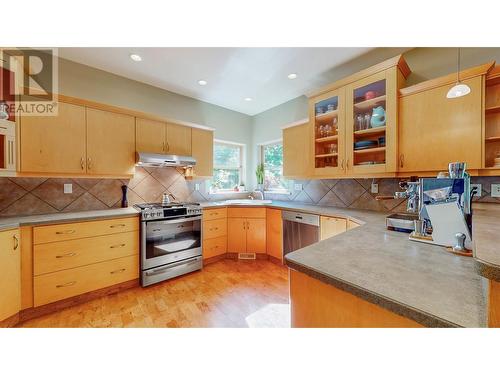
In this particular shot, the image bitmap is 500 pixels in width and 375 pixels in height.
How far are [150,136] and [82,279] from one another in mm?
1736

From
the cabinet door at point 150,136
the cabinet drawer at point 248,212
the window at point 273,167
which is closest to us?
the cabinet door at point 150,136

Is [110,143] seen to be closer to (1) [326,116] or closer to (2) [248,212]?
(2) [248,212]

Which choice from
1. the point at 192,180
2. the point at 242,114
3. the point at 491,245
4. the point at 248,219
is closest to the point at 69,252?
the point at 192,180

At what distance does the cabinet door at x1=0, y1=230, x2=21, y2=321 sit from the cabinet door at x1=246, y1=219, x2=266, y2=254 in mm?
2355

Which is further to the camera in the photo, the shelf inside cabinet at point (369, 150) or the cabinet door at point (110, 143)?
the cabinet door at point (110, 143)

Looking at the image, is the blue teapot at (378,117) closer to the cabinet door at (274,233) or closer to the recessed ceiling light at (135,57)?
the cabinet door at (274,233)

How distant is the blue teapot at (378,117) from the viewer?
200 centimetres

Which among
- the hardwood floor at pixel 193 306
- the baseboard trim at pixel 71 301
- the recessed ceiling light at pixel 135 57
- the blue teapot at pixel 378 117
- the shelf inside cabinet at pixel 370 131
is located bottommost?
the hardwood floor at pixel 193 306

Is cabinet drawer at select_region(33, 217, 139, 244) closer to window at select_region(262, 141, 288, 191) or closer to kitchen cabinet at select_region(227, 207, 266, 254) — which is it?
kitchen cabinet at select_region(227, 207, 266, 254)

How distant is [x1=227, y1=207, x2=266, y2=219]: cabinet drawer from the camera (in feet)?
9.77

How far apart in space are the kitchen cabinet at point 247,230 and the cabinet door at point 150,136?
1.36 metres

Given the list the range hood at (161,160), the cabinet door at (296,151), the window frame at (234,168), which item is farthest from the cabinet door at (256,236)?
the range hood at (161,160)

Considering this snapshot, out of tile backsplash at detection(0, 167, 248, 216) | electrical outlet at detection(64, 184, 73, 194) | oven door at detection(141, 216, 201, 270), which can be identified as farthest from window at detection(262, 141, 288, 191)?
electrical outlet at detection(64, 184, 73, 194)
